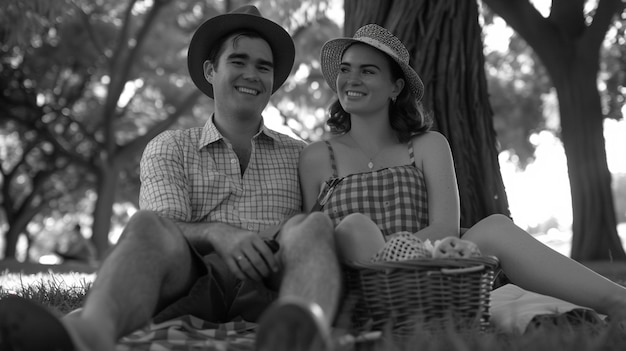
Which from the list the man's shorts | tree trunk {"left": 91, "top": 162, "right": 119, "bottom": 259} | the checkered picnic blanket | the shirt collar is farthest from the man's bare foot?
tree trunk {"left": 91, "top": 162, "right": 119, "bottom": 259}

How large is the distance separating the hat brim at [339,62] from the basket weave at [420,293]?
148 centimetres

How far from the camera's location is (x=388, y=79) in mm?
4027

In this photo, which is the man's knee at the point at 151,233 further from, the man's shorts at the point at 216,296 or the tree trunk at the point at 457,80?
the tree trunk at the point at 457,80

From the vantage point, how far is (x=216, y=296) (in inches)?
122

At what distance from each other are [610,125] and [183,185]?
11576mm

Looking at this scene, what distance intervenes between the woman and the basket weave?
191 millimetres

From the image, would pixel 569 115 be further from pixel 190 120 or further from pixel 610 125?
pixel 190 120

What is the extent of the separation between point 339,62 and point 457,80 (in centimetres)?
105

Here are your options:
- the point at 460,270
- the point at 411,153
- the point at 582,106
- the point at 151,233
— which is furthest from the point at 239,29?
the point at 582,106

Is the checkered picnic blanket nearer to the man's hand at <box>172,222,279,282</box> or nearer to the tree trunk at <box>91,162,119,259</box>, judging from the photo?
the man's hand at <box>172,222,279,282</box>

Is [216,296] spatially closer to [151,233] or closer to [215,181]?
[151,233]

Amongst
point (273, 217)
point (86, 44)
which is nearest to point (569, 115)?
point (273, 217)

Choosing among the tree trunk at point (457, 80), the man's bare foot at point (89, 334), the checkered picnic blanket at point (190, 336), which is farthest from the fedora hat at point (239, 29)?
the man's bare foot at point (89, 334)

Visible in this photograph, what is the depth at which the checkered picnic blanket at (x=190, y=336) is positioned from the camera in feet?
8.47
